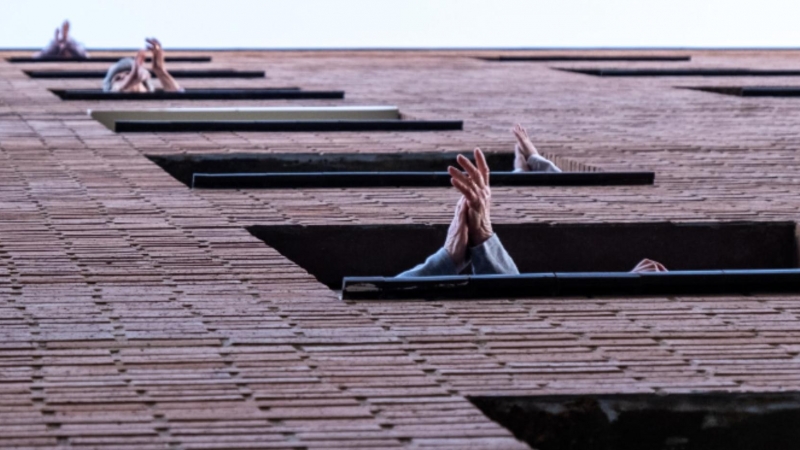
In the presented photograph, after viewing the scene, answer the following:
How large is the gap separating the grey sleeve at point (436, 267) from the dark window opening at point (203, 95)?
569 cm

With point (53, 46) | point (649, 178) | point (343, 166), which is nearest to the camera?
point (649, 178)

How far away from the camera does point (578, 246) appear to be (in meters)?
5.08

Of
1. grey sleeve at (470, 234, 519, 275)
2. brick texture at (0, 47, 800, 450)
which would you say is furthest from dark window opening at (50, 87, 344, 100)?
grey sleeve at (470, 234, 519, 275)

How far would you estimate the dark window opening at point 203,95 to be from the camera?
9703 millimetres

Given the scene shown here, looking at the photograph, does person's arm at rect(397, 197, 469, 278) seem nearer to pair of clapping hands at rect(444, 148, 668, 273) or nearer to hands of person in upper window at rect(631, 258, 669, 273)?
pair of clapping hands at rect(444, 148, 668, 273)

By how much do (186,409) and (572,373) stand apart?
798 millimetres

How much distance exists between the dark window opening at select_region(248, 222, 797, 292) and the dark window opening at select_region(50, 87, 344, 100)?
494cm

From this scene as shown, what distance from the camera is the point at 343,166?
689 cm

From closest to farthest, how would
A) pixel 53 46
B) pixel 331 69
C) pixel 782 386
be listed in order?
pixel 782 386 → pixel 331 69 → pixel 53 46

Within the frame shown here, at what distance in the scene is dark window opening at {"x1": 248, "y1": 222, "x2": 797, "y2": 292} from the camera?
197 inches

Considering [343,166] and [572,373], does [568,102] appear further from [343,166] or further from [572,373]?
[572,373]

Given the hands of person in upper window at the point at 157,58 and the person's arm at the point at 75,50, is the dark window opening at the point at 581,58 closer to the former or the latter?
the person's arm at the point at 75,50

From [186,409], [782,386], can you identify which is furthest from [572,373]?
[186,409]

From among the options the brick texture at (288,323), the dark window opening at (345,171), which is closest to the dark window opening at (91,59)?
the brick texture at (288,323)
